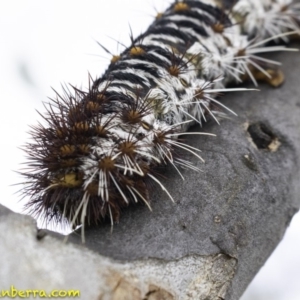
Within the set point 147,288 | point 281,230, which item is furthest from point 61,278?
point 281,230

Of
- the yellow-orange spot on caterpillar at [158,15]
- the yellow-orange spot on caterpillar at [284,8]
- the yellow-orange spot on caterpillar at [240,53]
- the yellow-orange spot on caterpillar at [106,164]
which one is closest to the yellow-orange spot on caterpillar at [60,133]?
the yellow-orange spot on caterpillar at [106,164]

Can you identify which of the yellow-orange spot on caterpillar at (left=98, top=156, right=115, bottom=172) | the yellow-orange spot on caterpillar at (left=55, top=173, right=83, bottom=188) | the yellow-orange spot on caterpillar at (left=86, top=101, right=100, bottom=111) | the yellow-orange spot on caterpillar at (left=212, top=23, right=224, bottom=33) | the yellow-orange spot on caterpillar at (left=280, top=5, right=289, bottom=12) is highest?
the yellow-orange spot on caterpillar at (left=280, top=5, right=289, bottom=12)

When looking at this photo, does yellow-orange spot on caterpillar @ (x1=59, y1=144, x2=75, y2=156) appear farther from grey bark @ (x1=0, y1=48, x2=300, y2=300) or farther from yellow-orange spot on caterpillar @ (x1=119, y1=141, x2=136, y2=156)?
grey bark @ (x1=0, y1=48, x2=300, y2=300)

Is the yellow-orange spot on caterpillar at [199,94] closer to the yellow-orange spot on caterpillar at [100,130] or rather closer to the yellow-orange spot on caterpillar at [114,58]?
the yellow-orange spot on caterpillar at [114,58]

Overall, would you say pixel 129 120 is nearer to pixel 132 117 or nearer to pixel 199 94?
pixel 132 117

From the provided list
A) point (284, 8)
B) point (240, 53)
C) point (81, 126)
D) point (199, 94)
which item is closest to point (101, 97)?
point (81, 126)

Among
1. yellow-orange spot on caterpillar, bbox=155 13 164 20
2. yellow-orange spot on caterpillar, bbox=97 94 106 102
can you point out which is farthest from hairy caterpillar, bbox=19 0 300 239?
yellow-orange spot on caterpillar, bbox=155 13 164 20
